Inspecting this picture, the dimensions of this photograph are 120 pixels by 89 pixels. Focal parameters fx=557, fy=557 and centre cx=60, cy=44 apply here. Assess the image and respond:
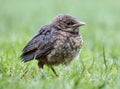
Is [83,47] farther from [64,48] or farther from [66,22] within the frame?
[64,48]

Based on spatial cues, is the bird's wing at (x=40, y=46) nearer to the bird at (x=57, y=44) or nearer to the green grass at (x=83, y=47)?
the bird at (x=57, y=44)

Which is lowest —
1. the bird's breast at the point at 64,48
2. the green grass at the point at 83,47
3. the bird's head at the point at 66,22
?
the green grass at the point at 83,47

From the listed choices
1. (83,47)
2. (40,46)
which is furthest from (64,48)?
(83,47)

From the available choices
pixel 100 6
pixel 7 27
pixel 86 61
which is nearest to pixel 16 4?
pixel 100 6

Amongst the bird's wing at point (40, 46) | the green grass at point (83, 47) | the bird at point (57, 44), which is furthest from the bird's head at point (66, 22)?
the green grass at point (83, 47)

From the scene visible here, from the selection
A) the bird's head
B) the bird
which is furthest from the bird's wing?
the bird's head

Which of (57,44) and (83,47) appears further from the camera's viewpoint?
(83,47)

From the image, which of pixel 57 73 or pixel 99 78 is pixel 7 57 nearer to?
pixel 57 73

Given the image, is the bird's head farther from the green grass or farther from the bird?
the green grass
